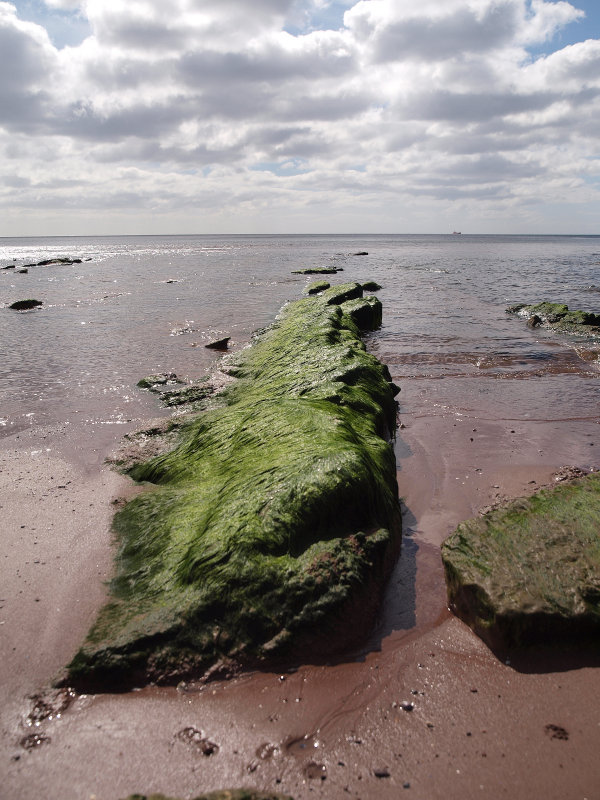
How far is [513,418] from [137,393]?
6.75 metres

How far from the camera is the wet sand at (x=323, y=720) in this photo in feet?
9.07

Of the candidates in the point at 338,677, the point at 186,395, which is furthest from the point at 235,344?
the point at 338,677

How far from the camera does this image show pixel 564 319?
17.8 m

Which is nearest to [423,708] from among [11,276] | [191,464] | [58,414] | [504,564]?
[504,564]

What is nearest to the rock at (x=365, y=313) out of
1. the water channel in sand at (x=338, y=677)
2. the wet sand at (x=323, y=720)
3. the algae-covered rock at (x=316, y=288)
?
the water channel in sand at (x=338, y=677)

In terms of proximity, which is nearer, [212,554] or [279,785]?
[279,785]

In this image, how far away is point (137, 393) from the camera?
10.1 m

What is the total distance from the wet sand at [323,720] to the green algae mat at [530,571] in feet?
0.62

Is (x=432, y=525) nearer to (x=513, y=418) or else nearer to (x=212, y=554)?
(x=212, y=554)

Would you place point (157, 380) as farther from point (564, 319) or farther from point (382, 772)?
point (564, 319)

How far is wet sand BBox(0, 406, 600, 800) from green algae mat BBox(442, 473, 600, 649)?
0.19 meters

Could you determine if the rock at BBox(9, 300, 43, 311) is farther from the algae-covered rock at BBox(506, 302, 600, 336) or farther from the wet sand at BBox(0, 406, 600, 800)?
the wet sand at BBox(0, 406, 600, 800)

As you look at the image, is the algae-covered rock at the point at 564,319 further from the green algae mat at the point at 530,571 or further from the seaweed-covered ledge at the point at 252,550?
the green algae mat at the point at 530,571

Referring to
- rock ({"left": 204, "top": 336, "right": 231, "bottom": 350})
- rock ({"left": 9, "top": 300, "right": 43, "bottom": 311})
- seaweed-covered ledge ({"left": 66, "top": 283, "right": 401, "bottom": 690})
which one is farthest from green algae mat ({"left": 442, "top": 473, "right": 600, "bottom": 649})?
rock ({"left": 9, "top": 300, "right": 43, "bottom": 311})
